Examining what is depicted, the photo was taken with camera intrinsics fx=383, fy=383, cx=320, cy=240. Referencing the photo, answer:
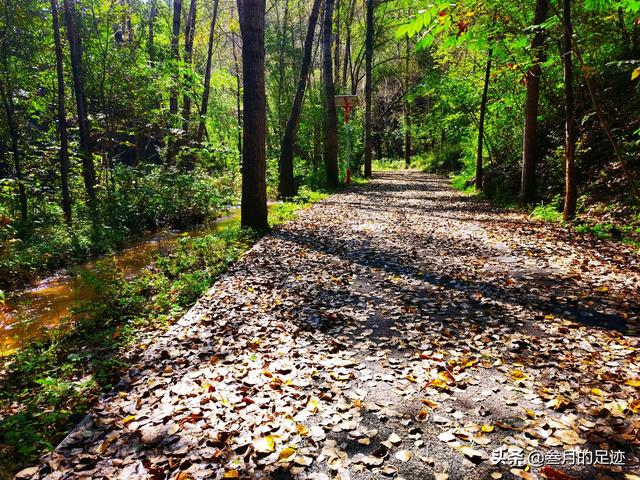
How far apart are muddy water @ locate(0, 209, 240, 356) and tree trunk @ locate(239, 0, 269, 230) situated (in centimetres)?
224

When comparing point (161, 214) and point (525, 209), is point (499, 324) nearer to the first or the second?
point (525, 209)

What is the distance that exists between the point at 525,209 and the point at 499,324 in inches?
291

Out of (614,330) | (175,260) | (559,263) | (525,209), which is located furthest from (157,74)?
(614,330)

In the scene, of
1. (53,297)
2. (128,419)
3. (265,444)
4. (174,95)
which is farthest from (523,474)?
(174,95)

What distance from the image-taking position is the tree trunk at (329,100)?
→ 16.7 metres

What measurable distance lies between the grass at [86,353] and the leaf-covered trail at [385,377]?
0.82ft

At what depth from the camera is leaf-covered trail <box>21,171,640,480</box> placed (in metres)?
2.63

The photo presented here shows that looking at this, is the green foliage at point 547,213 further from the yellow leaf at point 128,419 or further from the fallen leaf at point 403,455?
the yellow leaf at point 128,419

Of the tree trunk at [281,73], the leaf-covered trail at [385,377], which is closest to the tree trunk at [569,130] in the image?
the leaf-covered trail at [385,377]

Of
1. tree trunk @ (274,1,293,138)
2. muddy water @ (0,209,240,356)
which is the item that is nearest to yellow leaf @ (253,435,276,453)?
muddy water @ (0,209,240,356)

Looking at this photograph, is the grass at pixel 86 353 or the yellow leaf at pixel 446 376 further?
the yellow leaf at pixel 446 376

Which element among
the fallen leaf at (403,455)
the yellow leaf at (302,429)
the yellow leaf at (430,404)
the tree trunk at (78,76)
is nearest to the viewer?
the fallen leaf at (403,455)

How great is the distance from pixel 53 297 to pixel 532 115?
1153 cm

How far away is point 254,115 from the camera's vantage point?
8.66 metres
